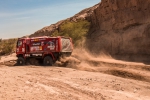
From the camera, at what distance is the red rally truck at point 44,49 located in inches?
829

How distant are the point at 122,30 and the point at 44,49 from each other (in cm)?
947

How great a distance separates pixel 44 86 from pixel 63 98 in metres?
2.33

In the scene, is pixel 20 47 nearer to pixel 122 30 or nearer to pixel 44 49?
pixel 44 49

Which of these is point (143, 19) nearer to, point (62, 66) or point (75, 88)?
point (62, 66)

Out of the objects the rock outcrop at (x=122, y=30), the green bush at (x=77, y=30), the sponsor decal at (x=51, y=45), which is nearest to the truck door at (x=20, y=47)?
the sponsor decal at (x=51, y=45)

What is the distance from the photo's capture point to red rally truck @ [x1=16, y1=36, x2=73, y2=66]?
21.0m

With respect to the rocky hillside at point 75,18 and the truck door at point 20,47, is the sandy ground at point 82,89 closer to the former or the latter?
the truck door at point 20,47

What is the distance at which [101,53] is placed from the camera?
2645cm

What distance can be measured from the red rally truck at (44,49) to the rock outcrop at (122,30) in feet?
19.9

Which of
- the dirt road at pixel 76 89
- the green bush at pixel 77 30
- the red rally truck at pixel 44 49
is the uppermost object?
the green bush at pixel 77 30

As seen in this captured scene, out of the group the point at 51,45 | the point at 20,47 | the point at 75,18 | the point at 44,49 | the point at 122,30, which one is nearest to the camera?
the point at 51,45

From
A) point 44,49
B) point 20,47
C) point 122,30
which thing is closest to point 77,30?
point 122,30

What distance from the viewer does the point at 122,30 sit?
27.0 meters

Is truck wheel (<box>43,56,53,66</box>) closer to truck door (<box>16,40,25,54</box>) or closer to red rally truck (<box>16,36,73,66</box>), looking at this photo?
red rally truck (<box>16,36,73,66</box>)
